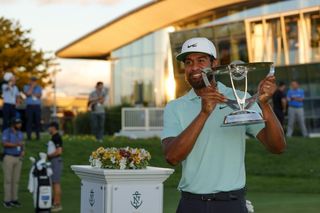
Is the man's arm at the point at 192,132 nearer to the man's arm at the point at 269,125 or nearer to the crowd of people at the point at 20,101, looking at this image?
the man's arm at the point at 269,125

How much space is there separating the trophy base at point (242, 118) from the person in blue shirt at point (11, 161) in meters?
10.5

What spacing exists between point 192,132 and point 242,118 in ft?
0.97

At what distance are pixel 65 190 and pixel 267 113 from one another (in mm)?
13611

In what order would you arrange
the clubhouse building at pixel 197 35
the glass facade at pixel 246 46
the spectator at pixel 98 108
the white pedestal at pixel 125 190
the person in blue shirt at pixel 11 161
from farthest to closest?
the clubhouse building at pixel 197 35
the glass facade at pixel 246 46
the spectator at pixel 98 108
the person in blue shirt at pixel 11 161
the white pedestal at pixel 125 190

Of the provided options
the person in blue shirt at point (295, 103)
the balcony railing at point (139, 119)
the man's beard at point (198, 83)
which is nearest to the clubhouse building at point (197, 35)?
the balcony railing at point (139, 119)

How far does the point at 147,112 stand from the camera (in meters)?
35.7

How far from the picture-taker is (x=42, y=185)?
12633 mm

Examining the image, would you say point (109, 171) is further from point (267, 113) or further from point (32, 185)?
point (32, 185)

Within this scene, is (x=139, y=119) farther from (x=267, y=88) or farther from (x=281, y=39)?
(x=267, y=88)

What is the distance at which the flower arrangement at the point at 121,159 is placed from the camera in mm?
7844

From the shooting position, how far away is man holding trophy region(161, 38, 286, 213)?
4332mm

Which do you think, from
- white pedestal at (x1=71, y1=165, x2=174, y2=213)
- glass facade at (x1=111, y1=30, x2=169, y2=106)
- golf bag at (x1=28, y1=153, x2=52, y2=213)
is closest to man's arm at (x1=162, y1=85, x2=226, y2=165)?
white pedestal at (x1=71, y1=165, x2=174, y2=213)

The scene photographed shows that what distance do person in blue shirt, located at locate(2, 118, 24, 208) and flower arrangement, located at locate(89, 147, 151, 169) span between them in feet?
21.0

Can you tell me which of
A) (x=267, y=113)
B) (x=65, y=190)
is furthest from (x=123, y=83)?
(x=267, y=113)
